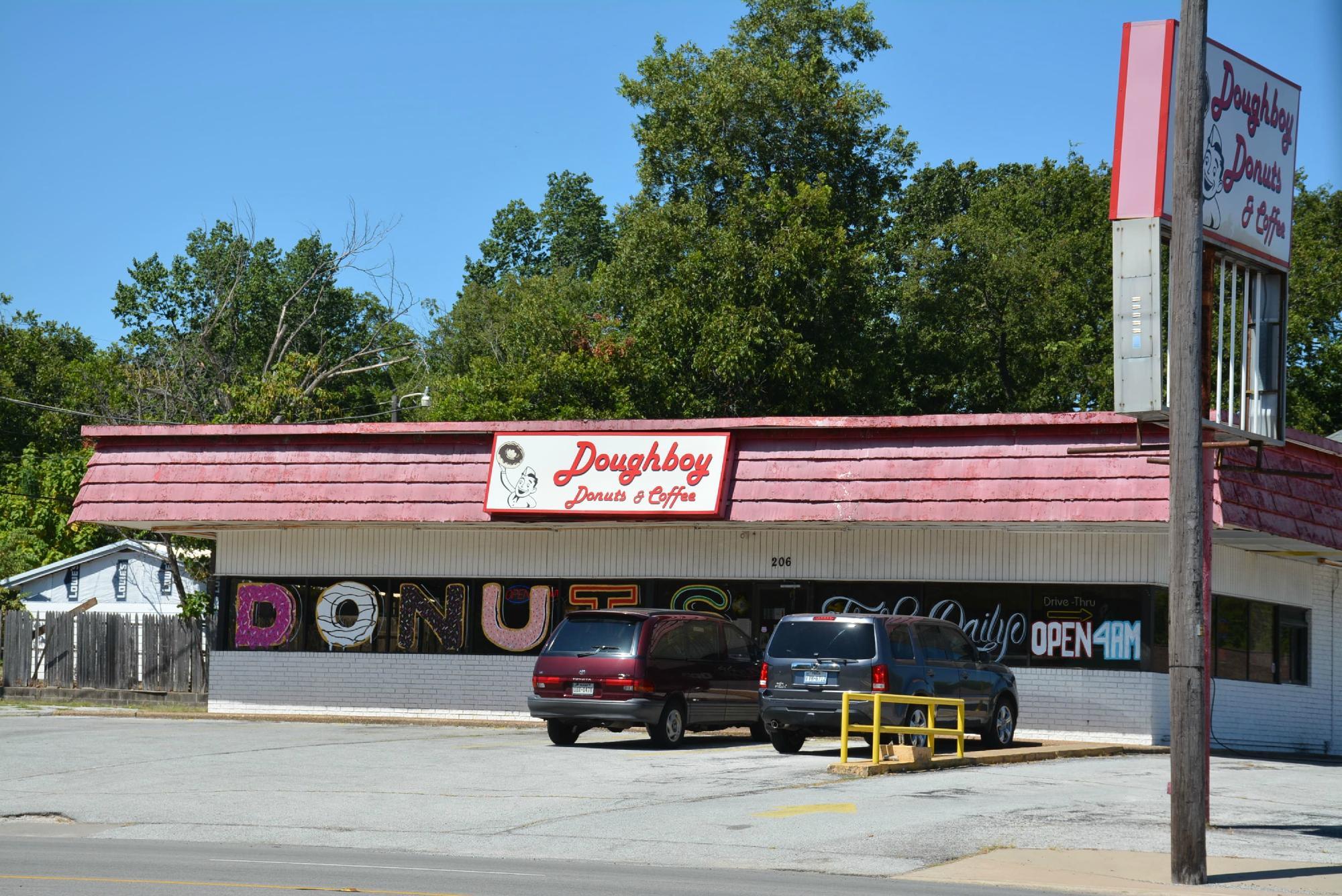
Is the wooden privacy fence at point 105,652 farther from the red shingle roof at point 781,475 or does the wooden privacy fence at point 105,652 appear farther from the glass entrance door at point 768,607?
the glass entrance door at point 768,607

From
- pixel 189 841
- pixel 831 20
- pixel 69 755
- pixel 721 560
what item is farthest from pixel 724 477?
pixel 831 20

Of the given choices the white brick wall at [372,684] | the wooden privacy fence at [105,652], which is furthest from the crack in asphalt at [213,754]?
the wooden privacy fence at [105,652]

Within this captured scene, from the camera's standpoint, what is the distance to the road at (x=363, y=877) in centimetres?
1054

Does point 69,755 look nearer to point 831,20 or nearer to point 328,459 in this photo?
point 328,459

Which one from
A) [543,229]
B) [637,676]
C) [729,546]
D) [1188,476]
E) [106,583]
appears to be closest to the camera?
[1188,476]

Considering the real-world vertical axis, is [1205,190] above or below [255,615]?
above

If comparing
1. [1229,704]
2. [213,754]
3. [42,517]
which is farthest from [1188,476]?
[42,517]

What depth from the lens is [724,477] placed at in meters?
24.4

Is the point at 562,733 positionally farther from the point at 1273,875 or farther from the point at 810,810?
the point at 1273,875

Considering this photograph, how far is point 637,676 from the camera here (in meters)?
20.2

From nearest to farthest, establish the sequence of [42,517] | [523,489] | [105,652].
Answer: [523,489] < [105,652] < [42,517]

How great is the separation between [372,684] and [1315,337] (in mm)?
32153

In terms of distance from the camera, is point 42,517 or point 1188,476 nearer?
point 1188,476

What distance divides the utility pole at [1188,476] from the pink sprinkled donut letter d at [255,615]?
63.8ft
